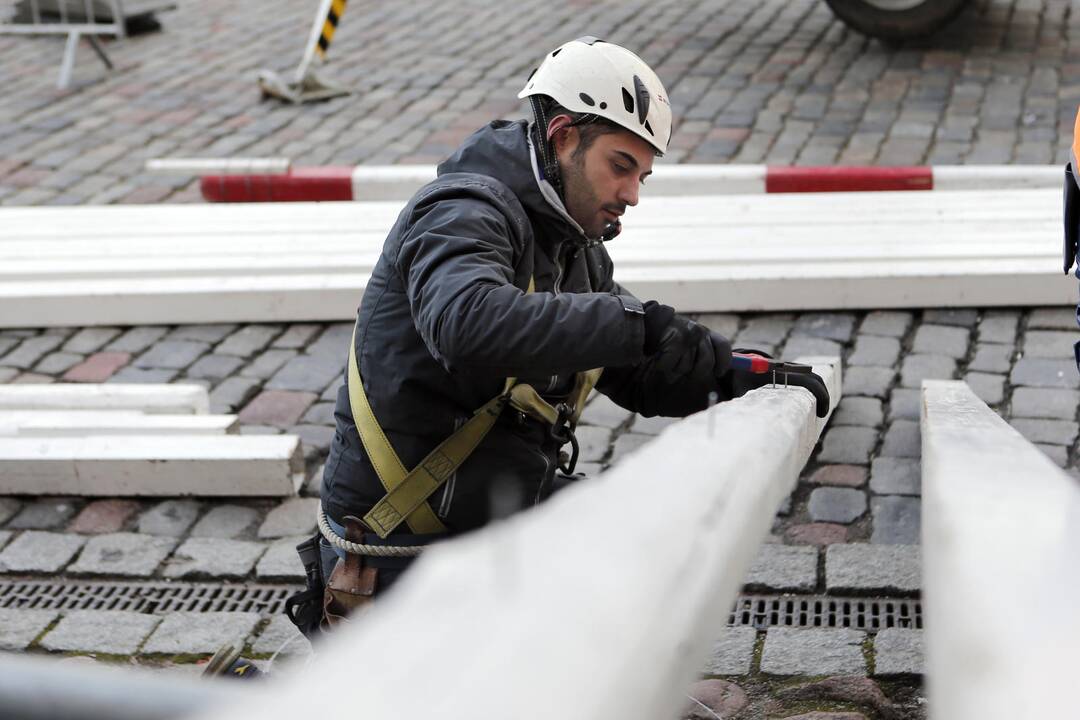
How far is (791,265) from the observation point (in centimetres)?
566

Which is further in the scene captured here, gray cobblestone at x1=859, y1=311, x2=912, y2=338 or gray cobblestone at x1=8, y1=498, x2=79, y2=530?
gray cobblestone at x1=859, y1=311, x2=912, y2=338

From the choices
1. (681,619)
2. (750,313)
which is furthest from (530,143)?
(750,313)

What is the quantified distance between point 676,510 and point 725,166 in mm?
5768

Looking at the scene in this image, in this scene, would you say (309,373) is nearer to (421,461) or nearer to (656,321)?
(421,461)

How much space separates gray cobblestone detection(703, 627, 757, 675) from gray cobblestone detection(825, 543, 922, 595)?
335mm

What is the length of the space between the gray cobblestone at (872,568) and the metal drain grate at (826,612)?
37 mm

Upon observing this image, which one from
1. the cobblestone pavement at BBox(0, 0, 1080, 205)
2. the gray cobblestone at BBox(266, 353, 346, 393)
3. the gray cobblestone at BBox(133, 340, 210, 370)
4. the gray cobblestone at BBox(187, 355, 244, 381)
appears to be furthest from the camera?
the cobblestone pavement at BBox(0, 0, 1080, 205)

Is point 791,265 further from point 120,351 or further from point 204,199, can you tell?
point 204,199

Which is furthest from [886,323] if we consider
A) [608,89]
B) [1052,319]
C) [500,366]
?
[500,366]

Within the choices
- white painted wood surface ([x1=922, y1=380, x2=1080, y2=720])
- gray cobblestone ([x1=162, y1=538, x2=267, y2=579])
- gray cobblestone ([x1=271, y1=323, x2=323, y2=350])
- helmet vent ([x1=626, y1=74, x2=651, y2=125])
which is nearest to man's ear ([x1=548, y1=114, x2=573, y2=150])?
helmet vent ([x1=626, y1=74, x2=651, y2=125])

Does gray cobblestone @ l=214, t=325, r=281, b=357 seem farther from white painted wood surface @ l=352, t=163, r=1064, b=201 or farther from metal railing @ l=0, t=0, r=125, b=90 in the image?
metal railing @ l=0, t=0, r=125, b=90

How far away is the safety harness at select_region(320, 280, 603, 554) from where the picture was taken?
2857 millimetres

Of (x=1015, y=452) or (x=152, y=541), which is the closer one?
(x=1015, y=452)

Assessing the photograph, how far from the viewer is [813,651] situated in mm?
3457
